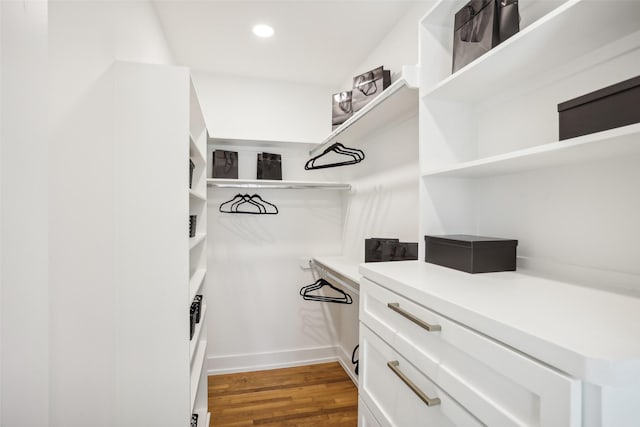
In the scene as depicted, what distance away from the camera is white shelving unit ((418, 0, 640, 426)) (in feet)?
2.47

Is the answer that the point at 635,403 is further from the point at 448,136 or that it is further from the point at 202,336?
the point at 202,336

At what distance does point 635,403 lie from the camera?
0.46 metres

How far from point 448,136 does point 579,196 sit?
0.51 metres

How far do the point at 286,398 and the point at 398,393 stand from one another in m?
1.61

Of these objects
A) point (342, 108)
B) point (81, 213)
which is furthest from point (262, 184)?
point (81, 213)

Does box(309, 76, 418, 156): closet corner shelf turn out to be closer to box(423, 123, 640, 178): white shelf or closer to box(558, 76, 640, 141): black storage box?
box(423, 123, 640, 178): white shelf

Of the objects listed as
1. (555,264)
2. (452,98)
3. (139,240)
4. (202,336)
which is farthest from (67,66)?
(555,264)

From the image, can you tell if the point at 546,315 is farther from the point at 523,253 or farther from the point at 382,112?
the point at 382,112

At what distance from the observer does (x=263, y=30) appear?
6.64 ft

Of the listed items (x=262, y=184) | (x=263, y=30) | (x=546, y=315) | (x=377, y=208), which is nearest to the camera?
(x=546, y=315)

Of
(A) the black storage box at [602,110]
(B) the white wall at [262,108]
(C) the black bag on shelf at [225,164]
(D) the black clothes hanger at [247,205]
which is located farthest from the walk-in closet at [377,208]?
(D) the black clothes hanger at [247,205]

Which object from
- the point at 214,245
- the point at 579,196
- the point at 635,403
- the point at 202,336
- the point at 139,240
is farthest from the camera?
the point at 214,245

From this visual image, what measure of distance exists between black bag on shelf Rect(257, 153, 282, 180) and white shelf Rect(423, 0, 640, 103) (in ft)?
5.41

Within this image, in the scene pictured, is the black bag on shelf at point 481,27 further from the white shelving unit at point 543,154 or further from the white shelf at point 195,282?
the white shelf at point 195,282
